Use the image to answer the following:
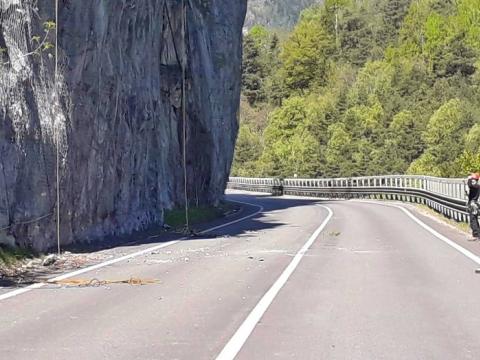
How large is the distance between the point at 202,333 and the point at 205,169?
33.0m

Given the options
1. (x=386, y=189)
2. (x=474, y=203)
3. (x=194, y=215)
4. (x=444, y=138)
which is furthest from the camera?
(x=444, y=138)

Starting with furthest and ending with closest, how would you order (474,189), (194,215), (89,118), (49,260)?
1. (194,215)
2. (474,189)
3. (89,118)
4. (49,260)

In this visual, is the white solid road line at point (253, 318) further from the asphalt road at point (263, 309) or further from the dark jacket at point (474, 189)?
the dark jacket at point (474, 189)

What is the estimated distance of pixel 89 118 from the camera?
68.3ft

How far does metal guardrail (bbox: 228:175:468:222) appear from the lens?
93.0ft

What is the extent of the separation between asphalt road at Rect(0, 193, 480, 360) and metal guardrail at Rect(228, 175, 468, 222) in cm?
989

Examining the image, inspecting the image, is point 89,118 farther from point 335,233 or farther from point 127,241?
point 335,233

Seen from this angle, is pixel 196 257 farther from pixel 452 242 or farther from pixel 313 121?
pixel 313 121

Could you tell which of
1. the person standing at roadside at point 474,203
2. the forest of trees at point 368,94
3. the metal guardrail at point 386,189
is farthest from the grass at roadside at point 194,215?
the forest of trees at point 368,94

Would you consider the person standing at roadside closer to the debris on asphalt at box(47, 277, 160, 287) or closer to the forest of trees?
the debris on asphalt at box(47, 277, 160, 287)

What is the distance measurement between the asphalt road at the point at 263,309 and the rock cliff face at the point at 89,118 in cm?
264

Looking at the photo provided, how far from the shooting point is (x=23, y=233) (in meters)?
16.6

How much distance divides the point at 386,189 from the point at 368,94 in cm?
4904

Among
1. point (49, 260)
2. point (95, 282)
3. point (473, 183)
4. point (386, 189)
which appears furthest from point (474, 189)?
point (386, 189)
